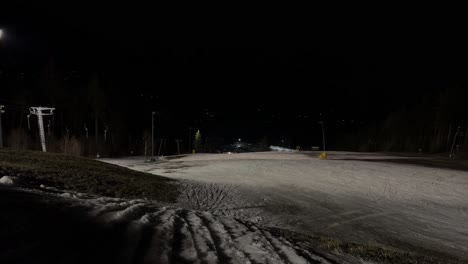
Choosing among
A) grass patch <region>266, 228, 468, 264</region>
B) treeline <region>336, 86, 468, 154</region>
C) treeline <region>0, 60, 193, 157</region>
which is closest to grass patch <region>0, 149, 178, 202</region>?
grass patch <region>266, 228, 468, 264</region>

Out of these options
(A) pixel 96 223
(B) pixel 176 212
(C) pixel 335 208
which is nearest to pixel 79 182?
(B) pixel 176 212

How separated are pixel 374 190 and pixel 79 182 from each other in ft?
66.4

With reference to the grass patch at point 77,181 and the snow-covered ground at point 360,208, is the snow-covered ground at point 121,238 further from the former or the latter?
the grass patch at point 77,181

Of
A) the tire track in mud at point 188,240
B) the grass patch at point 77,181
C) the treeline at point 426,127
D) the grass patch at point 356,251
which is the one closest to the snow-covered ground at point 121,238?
the tire track in mud at point 188,240

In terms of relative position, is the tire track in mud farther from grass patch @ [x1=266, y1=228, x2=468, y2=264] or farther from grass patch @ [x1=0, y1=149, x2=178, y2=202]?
grass patch @ [x1=0, y1=149, x2=178, y2=202]

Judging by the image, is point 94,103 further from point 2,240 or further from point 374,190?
point 2,240

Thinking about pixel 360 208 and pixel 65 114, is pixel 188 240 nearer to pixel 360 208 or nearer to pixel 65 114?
pixel 360 208

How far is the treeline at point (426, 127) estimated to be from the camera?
97.3 m

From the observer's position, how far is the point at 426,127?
360 feet

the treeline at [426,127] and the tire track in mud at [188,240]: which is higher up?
the treeline at [426,127]

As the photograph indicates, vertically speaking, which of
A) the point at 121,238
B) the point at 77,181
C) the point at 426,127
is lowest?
the point at 121,238

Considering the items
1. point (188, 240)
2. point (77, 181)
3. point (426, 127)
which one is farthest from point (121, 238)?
point (426, 127)

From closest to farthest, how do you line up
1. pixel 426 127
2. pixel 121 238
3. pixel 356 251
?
pixel 121 238, pixel 356 251, pixel 426 127

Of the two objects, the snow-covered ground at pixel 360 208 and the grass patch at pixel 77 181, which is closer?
the snow-covered ground at pixel 360 208
